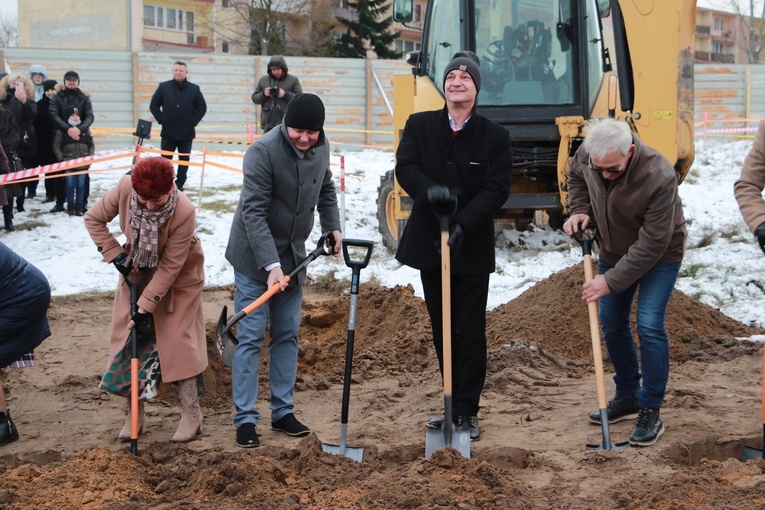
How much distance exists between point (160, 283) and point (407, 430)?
1681 mm

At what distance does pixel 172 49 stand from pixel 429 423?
135 feet

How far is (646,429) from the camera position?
5.15m

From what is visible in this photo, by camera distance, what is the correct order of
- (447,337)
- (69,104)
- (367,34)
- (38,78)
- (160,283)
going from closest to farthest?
(447,337) < (160,283) < (69,104) < (38,78) < (367,34)

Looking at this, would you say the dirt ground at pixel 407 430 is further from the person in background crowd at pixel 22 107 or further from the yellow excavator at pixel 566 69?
the person in background crowd at pixel 22 107

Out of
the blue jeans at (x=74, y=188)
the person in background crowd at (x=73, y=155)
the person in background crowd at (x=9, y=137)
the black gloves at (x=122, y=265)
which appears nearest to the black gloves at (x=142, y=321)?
the black gloves at (x=122, y=265)

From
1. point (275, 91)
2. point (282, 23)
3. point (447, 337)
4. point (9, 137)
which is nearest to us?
point (447, 337)

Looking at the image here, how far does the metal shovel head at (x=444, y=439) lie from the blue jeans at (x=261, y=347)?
0.93 metres

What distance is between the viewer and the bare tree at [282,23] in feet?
117

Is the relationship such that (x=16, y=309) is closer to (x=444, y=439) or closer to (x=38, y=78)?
(x=444, y=439)

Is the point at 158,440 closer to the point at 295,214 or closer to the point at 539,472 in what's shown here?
the point at 295,214

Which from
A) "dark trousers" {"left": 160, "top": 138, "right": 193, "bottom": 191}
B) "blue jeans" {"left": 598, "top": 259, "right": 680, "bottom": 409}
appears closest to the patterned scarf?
"blue jeans" {"left": 598, "top": 259, "right": 680, "bottom": 409}

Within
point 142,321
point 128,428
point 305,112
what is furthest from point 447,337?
point 128,428

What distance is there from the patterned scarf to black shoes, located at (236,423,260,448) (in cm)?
106

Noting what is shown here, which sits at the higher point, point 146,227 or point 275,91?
point 275,91
